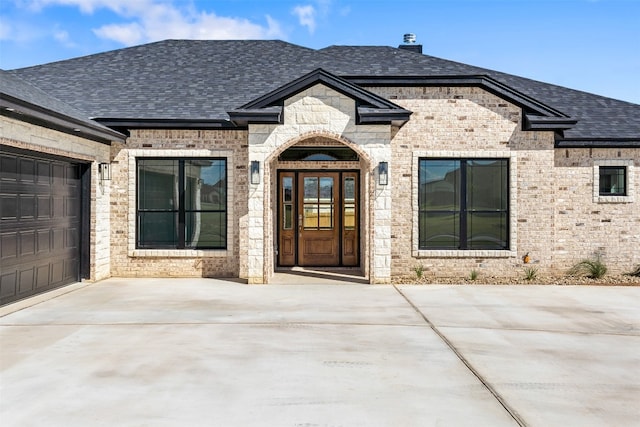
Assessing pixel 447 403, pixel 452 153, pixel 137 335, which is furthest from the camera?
pixel 452 153

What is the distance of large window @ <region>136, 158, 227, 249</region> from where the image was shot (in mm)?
11969

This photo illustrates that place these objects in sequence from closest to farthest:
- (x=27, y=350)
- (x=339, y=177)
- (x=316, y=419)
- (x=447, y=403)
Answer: (x=316, y=419) → (x=447, y=403) → (x=27, y=350) → (x=339, y=177)

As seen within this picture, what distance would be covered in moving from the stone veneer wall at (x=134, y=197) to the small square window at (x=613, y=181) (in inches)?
354

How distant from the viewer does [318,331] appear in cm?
701

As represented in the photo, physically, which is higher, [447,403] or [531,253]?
[531,253]

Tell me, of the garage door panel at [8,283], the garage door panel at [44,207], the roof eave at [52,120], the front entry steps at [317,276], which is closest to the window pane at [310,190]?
the front entry steps at [317,276]

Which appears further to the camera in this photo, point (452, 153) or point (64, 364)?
point (452, 153)

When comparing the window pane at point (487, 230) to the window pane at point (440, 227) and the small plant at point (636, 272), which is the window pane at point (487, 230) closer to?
the window pane at point (440, 227)

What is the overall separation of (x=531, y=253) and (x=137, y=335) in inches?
363

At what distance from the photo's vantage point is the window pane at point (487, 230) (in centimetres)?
1184

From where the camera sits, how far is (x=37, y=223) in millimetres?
9430

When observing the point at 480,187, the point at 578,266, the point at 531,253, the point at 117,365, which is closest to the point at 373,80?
the point at 480,187

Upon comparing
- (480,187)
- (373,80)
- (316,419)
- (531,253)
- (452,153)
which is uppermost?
(373,80)

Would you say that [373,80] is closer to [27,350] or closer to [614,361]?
[614,361]
